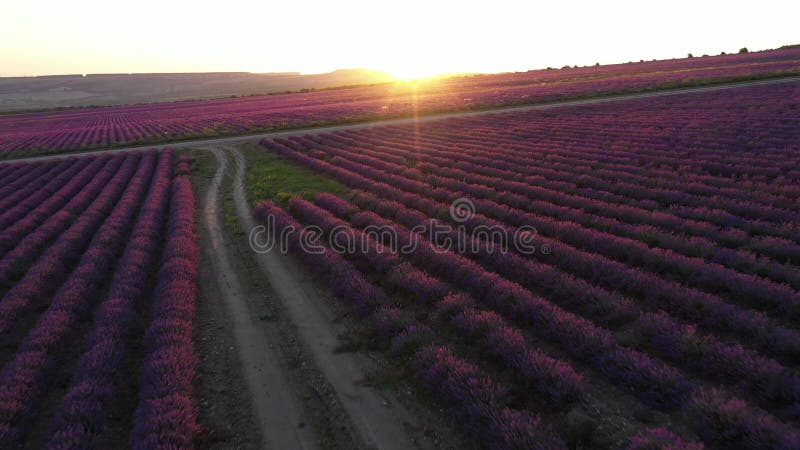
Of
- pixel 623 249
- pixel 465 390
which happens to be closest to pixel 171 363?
pixel 465 390

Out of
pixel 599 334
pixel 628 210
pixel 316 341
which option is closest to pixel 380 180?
pixel 628 210

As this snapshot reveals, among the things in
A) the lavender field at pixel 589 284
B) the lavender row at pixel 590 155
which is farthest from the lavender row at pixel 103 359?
the lavender row at pixel 590 155

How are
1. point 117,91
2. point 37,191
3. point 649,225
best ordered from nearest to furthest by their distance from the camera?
point 649,225 → point 37,191 → point 117,91

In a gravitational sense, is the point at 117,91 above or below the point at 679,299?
above

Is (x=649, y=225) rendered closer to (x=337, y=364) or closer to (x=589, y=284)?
(x=589, y=284)

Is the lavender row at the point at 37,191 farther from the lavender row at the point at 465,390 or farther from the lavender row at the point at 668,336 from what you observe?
the lavender row at the point at 668,336

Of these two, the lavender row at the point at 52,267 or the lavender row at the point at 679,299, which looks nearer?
the lavender row at the point at 679,299

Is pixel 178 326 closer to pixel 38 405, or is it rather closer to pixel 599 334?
pixel 38 405
